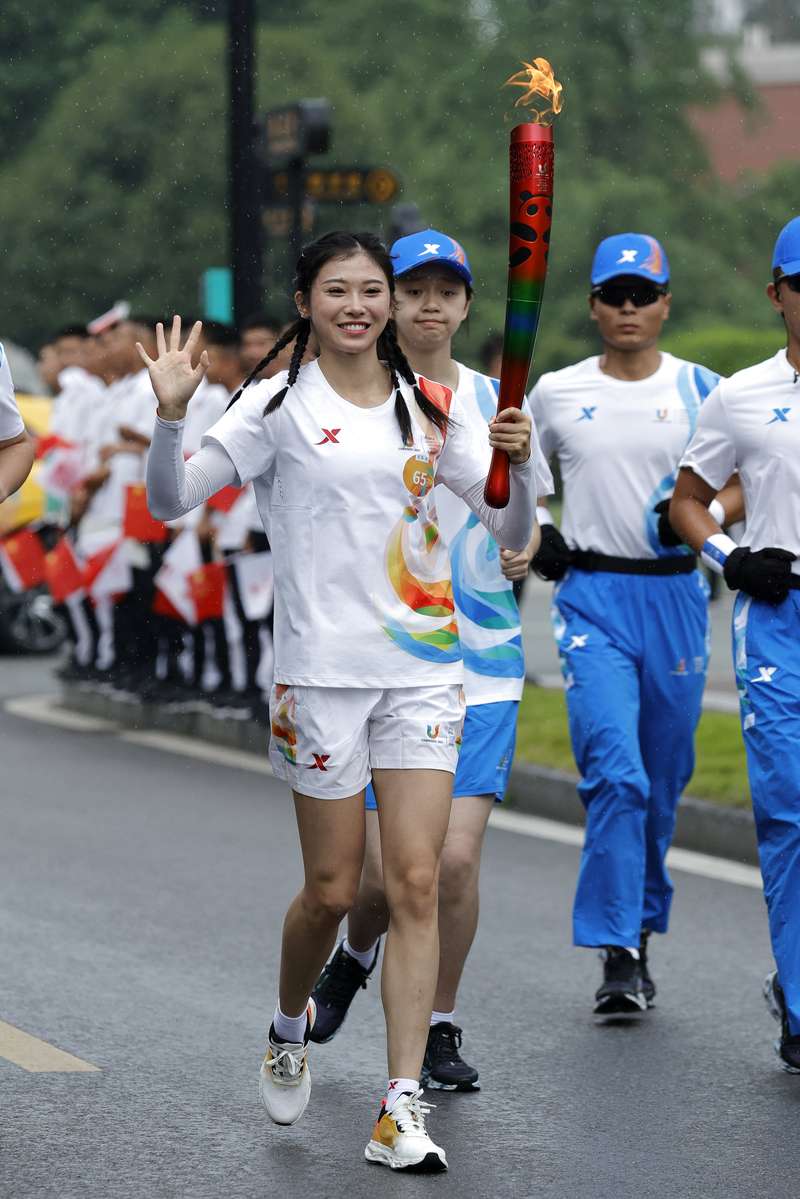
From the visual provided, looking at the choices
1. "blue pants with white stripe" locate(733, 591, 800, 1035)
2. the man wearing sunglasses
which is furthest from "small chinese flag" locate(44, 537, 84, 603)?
"blue pants with white stripe" locate(733, 591, 800, 1035)

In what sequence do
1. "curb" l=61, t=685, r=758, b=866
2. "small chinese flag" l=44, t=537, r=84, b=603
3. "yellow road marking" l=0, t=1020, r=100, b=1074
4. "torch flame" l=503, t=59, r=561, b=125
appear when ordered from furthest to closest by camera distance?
"small chinese flag" l=44, t=537, r=84, b=603 < "curb" l=61, t=685, r=758, b=866 < "yellow road marking" l=0, t=1020, r=100, b=1074 < "torch flame" l=503, t=59, r=561, b=125

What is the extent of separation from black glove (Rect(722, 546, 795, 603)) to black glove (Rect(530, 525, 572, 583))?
0.94 meters

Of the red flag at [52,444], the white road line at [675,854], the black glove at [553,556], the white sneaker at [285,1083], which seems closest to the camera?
the white sneaker at [285,1083]

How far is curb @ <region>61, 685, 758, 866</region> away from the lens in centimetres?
923

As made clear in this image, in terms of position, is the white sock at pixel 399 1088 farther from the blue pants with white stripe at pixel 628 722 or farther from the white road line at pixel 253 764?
the white road line at pixel 253 764

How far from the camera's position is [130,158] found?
3572 cm

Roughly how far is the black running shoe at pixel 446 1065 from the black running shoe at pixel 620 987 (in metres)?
0.80

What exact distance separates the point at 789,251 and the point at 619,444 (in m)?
1.08

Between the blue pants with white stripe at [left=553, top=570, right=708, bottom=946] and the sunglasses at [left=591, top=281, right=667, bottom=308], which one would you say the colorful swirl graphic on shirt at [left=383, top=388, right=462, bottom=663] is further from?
the sunglasses at [left=591, top=281, right=667, bottom=308]

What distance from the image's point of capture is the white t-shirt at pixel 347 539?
512 cm

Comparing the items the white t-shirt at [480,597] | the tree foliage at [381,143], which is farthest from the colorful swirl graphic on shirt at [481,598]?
the tree foliage at [381,143]

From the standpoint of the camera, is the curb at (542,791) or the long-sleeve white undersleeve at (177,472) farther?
the curb at (542,791)

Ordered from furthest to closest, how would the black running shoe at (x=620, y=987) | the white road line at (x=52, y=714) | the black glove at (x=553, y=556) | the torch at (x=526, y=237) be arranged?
the white road line at (x=52, y=714) < the black glove at (x=553, y=556) < the black running shoe at (x=620, y=987) < the torch at (x=526, y=237)

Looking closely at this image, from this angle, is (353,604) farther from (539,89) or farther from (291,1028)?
(539,89)
